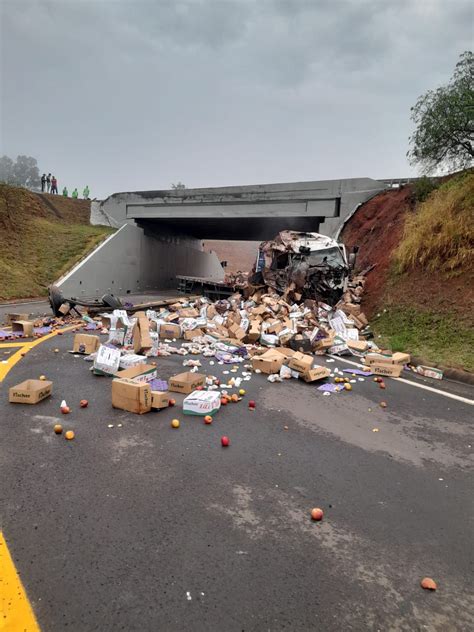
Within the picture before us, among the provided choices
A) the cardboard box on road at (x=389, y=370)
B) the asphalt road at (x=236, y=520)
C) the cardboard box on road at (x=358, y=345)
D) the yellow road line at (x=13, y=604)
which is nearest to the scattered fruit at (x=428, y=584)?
the asphalt road at (x=236, y=520)

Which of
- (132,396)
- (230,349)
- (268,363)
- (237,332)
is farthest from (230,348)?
(132,396)

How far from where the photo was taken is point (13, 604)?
2.01 meters

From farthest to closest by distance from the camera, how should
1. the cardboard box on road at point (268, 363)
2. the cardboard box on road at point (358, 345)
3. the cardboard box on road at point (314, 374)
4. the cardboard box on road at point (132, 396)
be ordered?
the cardboard box on road at point (358, 345) → the cardboard box on road at point (268, 363) → the cardboard box on road at point (314, 374) → the cardboard box on road at point (132, 396)

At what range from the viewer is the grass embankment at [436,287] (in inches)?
346

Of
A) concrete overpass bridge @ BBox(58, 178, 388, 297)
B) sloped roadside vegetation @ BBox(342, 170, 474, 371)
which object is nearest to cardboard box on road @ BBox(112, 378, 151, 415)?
sloped roadside vegetation @ BBox(342, 170, 474, 371)

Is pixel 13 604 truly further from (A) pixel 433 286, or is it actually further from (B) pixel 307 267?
(B) pixel 307 267

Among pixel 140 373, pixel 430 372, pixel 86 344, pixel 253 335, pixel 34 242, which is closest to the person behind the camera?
pixel 140 373

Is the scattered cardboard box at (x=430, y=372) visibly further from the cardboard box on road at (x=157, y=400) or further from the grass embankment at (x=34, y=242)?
the grass embankment at (x=34, y=242)

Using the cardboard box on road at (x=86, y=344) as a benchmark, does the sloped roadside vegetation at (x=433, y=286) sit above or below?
above

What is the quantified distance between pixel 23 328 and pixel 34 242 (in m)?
15.9

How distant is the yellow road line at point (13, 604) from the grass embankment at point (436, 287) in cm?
776

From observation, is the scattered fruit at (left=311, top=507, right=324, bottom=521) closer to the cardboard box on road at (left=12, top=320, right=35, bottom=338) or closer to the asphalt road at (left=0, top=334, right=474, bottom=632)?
the asphalt road at (left=0, top=334, right=474, bottom=632)

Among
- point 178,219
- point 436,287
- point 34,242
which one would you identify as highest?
point 178,219

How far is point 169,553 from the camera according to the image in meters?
2.45
